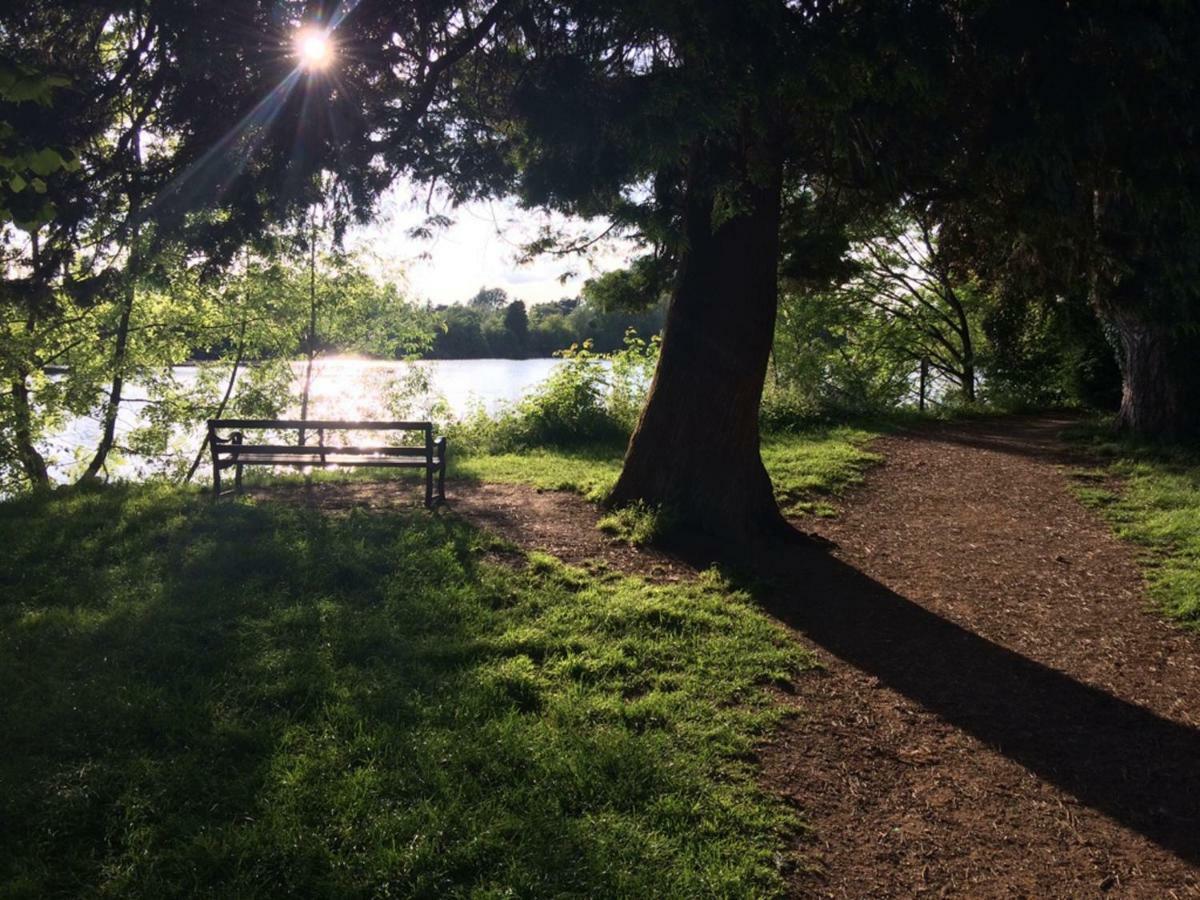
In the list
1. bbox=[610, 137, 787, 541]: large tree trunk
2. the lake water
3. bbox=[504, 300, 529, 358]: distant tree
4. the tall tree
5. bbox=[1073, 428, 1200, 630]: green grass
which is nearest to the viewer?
the tall tree

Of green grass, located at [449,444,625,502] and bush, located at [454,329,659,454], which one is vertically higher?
bush, located at [454,329,659,454]

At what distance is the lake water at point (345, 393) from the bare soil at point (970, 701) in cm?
1062

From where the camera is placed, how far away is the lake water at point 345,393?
1731 centimetres

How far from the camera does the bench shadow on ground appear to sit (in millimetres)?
3420

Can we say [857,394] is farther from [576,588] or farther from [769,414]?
[576,588]

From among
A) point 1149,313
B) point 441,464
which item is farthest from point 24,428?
point 1149,313

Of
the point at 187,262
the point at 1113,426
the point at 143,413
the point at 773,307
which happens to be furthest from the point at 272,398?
the point at 1113,426

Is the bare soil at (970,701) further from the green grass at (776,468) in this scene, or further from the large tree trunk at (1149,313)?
the large tree trunk at (1149,313)

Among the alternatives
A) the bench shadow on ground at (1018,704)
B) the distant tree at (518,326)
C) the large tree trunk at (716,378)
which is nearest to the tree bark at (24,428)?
the large tree trunk at (716,378)

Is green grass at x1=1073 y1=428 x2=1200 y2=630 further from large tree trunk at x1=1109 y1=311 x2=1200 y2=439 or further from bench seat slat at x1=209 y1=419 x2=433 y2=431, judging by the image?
bench seat slat at x1=209 y1=419 x2=433 y2=431

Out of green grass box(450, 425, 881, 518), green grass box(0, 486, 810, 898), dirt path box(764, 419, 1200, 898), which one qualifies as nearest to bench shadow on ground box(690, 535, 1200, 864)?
dirt path box(764, 419, 1200, 898)

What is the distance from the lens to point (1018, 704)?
418 centimetres

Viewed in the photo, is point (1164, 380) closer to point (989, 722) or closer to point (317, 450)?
point (989, 722)

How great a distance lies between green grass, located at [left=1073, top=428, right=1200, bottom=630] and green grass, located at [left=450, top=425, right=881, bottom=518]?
100 inches
